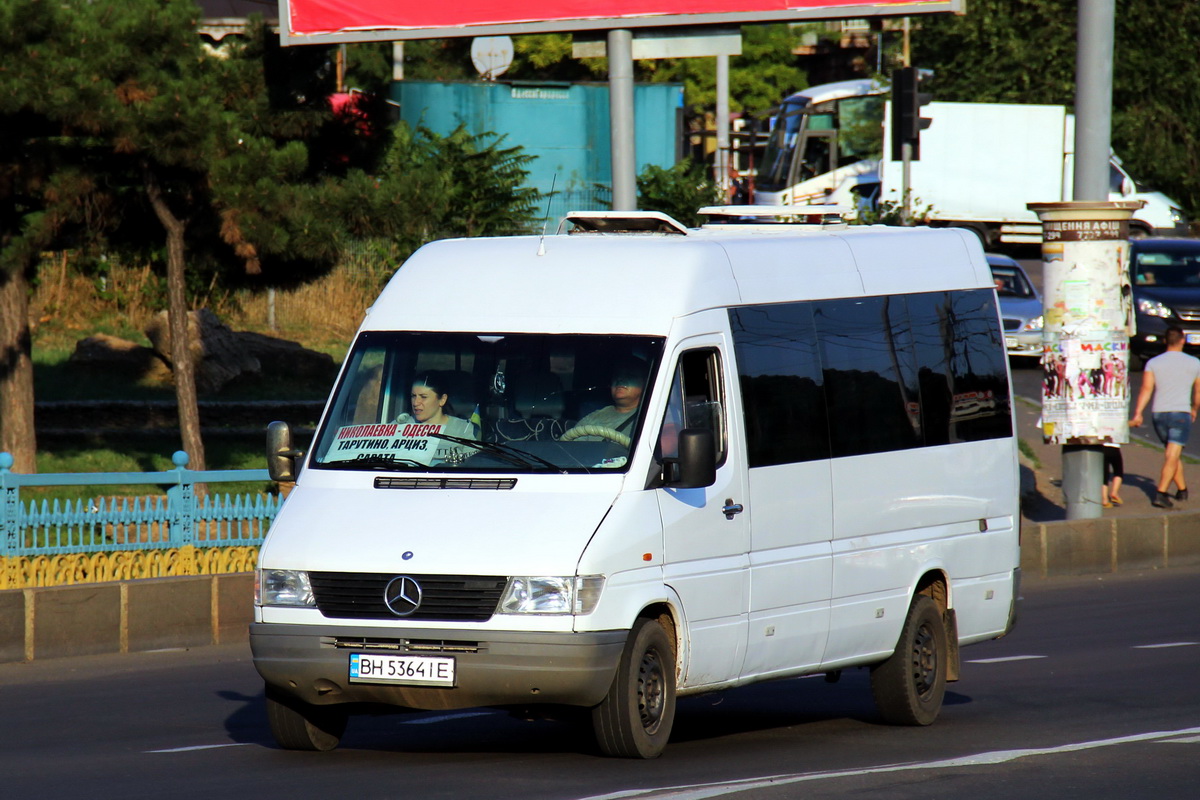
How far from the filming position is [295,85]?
18250mm

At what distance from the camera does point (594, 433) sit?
8.22 metres

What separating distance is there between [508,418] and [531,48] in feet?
166

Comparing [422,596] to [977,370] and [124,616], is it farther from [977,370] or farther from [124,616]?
[124,616]

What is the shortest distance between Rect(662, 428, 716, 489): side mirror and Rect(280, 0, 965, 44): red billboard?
10093 mm

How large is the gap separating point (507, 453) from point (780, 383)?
1606mm

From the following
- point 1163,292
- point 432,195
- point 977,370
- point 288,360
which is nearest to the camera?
point 977,370

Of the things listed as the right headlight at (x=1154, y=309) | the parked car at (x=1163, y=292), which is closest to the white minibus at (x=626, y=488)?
the parked car at (x=1163, y=292)

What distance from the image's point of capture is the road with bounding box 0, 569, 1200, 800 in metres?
7.66

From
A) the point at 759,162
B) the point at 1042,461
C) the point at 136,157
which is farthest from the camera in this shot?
the point at 759,162

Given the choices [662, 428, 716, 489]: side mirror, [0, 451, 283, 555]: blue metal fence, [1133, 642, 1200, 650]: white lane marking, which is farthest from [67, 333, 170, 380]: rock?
[662, 428, 716, 489]: side mirror

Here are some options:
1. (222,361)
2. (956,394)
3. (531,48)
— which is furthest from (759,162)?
(956,394)

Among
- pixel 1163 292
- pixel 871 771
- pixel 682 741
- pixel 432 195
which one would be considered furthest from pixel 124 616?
pixel 1163 292

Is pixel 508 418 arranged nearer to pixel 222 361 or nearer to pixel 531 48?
pixel 222 361

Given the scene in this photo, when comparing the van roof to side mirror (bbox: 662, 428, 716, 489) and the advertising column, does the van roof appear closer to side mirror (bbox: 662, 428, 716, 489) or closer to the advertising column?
side mirror (bbox: 662, 428, 716, 489)
